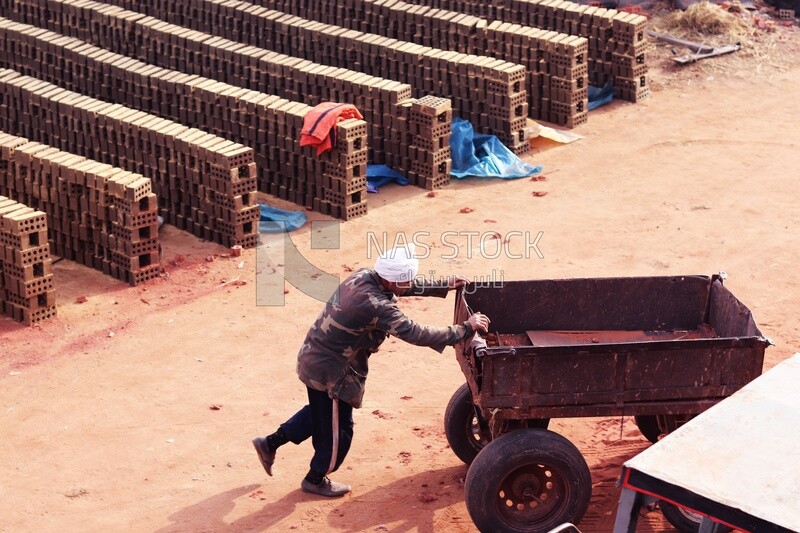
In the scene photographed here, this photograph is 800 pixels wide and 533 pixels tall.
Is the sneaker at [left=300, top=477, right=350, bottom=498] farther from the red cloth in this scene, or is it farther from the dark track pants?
the red cloth

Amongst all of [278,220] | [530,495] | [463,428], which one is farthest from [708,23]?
[530,495]

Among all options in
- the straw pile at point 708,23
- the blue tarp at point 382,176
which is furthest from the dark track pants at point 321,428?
the straw pile at point 708,23

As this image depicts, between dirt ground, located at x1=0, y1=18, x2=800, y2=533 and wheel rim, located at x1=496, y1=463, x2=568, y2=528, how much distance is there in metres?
0.54

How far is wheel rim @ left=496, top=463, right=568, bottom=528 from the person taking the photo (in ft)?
27.3

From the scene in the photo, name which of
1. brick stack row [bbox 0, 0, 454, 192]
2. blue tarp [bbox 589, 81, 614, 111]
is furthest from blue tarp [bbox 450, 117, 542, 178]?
blue tarp [bbox 589, 81, 614, 111]

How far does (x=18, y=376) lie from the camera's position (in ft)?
37.4

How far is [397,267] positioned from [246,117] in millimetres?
7993

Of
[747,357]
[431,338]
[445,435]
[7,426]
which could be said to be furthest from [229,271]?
[747,357]

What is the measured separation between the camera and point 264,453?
9172mm

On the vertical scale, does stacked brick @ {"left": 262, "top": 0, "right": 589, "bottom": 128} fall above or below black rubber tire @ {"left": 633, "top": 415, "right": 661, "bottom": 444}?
above

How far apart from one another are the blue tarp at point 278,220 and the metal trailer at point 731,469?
8.82 m

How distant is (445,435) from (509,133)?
26.5 ft

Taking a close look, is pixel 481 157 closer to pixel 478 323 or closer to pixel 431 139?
pixel 431 139

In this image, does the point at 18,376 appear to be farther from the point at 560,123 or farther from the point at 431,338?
the point at 560,123
